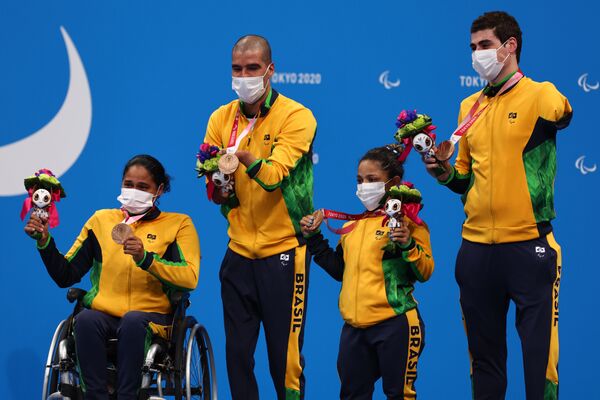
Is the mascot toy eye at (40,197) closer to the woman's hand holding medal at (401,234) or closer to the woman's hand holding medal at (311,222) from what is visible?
the woman's hand holding medal at (311,222)

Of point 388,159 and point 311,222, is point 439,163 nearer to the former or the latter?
point 388,159

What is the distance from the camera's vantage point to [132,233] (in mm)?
4125

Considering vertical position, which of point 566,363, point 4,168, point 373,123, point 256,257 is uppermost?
point 373,123

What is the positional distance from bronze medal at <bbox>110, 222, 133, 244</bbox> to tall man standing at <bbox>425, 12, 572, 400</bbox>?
120 centimetres

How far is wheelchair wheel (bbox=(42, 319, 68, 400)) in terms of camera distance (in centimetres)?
402

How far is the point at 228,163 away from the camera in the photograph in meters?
3.85

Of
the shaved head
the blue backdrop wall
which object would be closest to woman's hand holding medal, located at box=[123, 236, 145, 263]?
the shaved head

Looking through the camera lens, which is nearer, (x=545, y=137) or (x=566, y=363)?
(x=545, y=137)

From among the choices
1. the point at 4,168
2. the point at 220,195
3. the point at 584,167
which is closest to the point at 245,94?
the point at 220,195

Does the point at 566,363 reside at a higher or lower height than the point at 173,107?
lower

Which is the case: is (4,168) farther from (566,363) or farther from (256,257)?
(566,363)

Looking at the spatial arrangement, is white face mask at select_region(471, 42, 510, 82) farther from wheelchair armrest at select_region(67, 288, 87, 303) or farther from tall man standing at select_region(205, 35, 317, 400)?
wheelchair armrest at select_region(67, 288, 87, 303)

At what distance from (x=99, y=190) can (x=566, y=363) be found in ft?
8.47

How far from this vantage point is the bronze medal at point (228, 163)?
12.6ft
